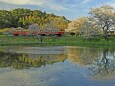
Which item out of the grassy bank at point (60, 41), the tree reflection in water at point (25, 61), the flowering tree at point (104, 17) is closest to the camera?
the tree reflection in water at point (25, 61)

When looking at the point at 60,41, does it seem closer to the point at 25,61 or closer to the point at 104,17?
the point at 104,17

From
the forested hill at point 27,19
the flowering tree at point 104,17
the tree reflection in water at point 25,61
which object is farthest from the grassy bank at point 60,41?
the tree reflection in water at point 25,61

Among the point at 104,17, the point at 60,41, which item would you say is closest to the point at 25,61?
the point at 60,41

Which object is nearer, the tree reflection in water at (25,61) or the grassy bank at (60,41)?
the tree reflection in water at (25,61)

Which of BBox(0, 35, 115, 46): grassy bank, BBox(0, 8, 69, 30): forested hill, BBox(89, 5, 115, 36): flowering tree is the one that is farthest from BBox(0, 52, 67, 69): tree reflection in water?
BBox(0, 8, 69, 30): forested hill

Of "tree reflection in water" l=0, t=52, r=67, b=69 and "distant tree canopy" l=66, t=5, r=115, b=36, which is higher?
"distant tree canopy" l=66, t=5, r=115, b=36

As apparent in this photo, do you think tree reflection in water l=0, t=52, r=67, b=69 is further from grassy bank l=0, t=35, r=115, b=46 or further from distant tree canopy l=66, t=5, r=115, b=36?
distant tree canopy l=66, t=5, r=115, b=36

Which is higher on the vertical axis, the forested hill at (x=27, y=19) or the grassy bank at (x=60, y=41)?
the forested hill at (x=27, y=19)

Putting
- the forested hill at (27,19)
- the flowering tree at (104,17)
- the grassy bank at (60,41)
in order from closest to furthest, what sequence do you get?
the grassy bank at (60,41) → the flowering tree at (104,17) → the forested hill at (27,19)

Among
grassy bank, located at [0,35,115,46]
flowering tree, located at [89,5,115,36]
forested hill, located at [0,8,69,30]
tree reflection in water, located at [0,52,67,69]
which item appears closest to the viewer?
tree reflection in water, located at [0,52,67,69]

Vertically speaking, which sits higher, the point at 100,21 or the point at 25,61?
the point at 100,21

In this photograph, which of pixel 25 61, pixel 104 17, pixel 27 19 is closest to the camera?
pixel 25 61

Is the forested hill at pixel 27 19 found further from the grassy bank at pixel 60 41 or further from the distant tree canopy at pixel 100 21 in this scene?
the grassy bank at pixel 60 41

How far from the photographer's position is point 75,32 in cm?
6881
